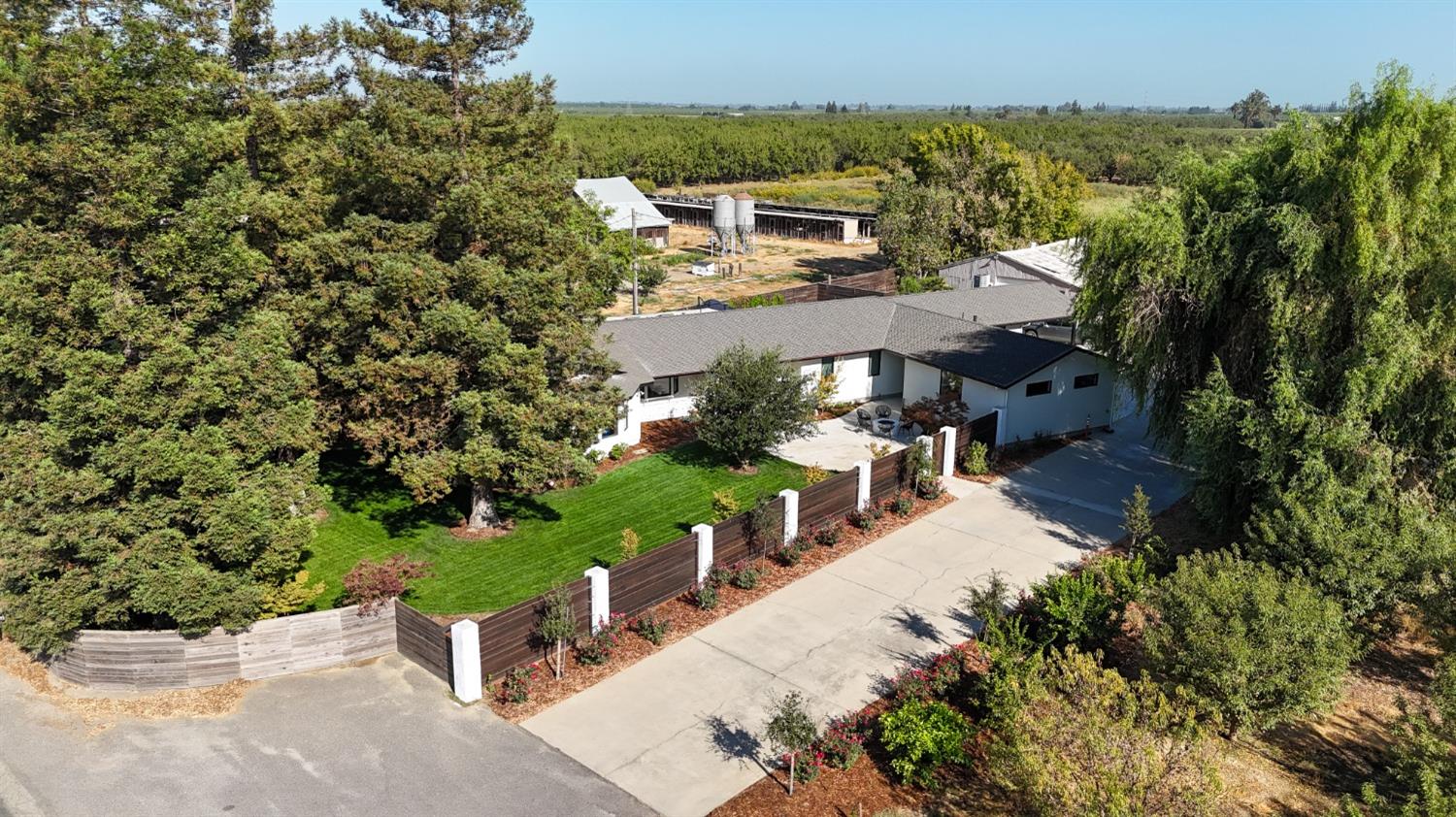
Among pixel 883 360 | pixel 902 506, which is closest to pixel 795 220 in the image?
pixel 883 360

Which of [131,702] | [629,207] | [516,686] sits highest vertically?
[629,207]

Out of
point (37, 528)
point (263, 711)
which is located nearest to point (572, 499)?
point (263, 711)

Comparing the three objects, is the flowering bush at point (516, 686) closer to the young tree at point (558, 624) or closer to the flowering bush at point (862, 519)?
the young tree at point (558, 624)

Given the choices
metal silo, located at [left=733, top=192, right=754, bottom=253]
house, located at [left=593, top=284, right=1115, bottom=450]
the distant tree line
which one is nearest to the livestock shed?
metal silo, located at [left=733, top=192, right=754, bottom=253]

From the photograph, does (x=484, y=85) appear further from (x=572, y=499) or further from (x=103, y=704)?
(x=103, y=704)

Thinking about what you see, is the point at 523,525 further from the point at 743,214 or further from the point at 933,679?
the point at 743,214

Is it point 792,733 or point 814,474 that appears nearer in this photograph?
point 792,733

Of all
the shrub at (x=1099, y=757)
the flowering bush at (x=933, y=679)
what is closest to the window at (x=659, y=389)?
the flowering bush at (x=933, y=679)

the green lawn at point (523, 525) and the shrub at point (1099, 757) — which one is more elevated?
the shrub at point (1099, 757)
